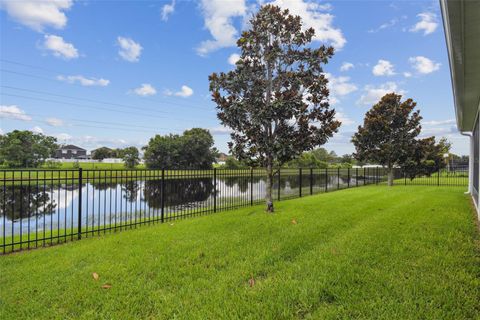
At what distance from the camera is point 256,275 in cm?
303

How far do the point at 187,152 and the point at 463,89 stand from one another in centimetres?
3777

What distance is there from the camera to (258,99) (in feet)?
22.1

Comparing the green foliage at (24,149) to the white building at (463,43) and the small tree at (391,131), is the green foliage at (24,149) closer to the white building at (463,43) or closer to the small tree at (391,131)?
the small tree at (391,131)

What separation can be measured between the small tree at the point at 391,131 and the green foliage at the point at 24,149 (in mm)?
37859

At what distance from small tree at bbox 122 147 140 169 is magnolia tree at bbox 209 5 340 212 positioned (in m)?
41.9

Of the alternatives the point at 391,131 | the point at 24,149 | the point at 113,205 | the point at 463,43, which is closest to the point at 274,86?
the point at 463,43

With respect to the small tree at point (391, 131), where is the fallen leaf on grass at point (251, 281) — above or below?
below

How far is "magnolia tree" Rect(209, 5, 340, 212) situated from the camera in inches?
261

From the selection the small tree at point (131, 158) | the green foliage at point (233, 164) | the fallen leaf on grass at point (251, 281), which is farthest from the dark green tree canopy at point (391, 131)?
the small tree at point (131, 158)

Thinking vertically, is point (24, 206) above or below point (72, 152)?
below

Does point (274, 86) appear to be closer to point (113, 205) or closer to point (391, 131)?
point (113, 205)

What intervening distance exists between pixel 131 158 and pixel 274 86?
A: 44516 millimetres

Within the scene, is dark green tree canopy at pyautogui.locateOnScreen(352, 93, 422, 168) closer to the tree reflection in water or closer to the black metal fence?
the black metal fence

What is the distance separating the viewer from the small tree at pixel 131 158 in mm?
45450
